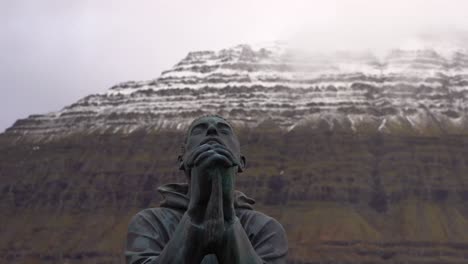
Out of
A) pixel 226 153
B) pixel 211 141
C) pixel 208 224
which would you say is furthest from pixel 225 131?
pixel 208 224

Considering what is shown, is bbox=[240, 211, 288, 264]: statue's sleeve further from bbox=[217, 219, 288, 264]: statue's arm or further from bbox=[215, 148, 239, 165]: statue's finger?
bbox=[215, 148, 239, 165]: statue's finger

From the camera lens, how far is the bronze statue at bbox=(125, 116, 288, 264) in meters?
6.42

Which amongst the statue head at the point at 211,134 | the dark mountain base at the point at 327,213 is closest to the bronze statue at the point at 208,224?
the statue head at the point at 211,134

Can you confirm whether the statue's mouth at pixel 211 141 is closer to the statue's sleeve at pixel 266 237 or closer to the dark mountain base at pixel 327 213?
the statue's sleeve at pixel 266 237

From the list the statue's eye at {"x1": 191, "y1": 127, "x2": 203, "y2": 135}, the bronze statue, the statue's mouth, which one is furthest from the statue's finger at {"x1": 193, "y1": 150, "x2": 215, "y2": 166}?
the statue's eye at {"x1": 191, "y1": 127, "x2": 203, "y2": 135}

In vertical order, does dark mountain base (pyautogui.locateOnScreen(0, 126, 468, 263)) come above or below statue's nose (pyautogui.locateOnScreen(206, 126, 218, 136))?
above

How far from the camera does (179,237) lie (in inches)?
257

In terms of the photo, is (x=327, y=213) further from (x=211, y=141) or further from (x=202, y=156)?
(x=202, y=156)

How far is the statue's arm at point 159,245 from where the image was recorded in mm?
6479

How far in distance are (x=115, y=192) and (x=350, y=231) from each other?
50524 mm

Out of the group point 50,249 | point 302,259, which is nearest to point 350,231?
point 302,259

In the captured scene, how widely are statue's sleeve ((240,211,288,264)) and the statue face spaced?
64cm

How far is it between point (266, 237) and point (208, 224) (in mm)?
1085

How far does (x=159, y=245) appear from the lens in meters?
7.27
